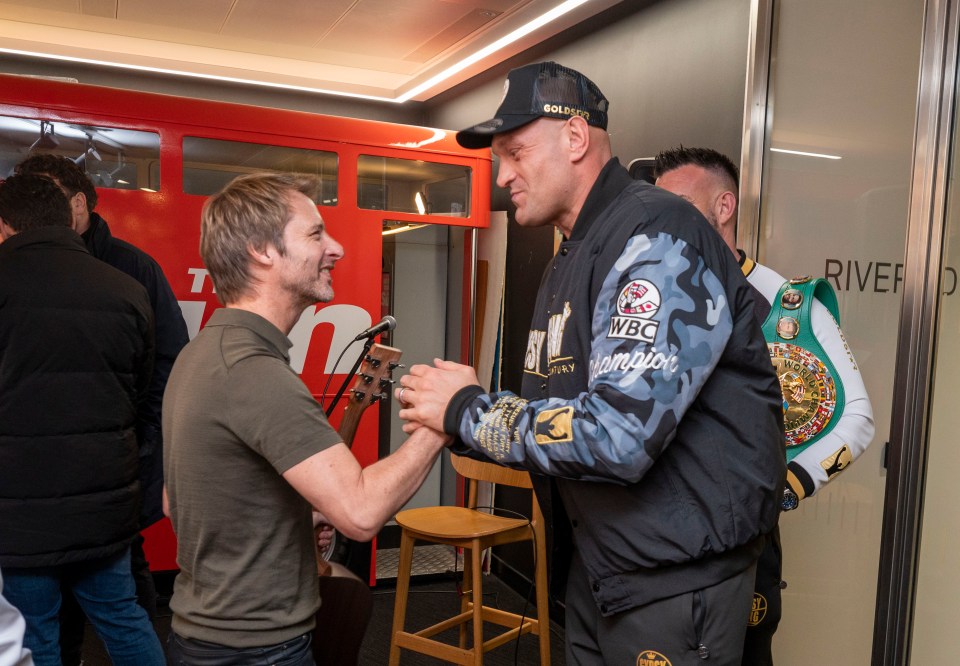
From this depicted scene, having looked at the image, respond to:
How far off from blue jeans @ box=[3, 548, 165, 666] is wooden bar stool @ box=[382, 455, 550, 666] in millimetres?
934

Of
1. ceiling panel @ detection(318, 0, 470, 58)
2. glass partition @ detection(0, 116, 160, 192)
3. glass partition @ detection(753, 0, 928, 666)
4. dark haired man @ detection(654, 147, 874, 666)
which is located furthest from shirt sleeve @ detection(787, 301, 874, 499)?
glass partition @ detection(0, 116, 160, 192)

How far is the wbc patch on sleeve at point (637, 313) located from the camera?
43.7 inches

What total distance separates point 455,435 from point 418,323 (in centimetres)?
327

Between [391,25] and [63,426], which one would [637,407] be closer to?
[63,426]

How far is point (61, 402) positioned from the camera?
2.07 m

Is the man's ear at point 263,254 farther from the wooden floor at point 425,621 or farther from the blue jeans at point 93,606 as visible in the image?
the wooden floor at point 425,621

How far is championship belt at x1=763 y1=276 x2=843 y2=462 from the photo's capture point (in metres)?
1.74

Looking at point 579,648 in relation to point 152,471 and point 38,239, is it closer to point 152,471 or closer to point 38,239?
point 38,239

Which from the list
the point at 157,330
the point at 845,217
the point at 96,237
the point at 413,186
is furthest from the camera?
the point at 413,186

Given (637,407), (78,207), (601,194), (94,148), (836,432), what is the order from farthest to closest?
(94,148) → (78,207) → (836,432) → (601,194) → (637,407)

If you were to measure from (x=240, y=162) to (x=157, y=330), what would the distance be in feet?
3.63

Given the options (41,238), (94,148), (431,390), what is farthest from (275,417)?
(94,148)

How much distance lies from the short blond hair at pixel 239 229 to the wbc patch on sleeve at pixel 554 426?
62 cm

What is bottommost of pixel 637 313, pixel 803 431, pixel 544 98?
pixel 803 431
